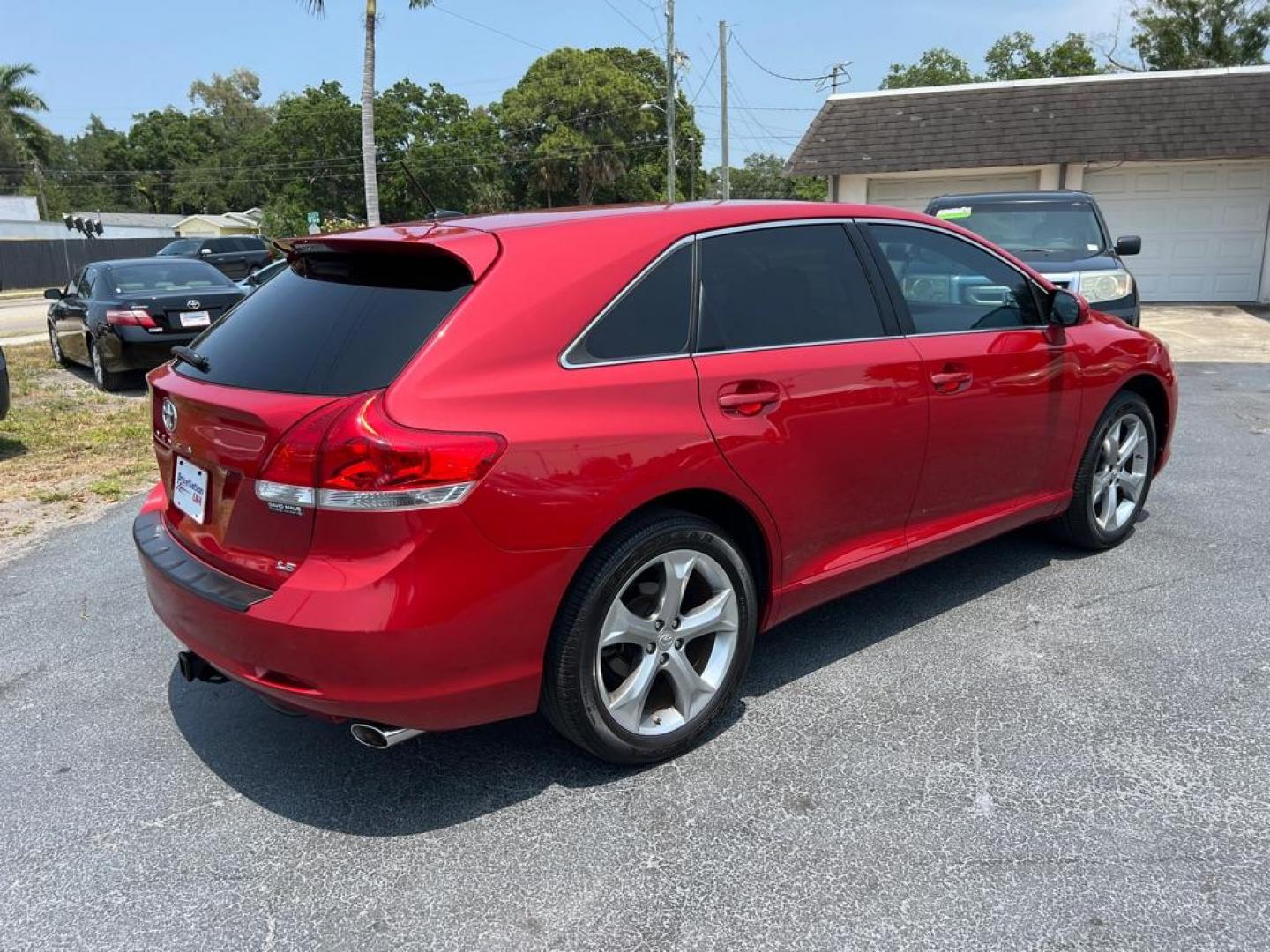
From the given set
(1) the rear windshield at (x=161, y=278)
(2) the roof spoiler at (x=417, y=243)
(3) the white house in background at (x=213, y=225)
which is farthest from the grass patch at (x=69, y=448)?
(3) the white house in background at (x=213, y=225)

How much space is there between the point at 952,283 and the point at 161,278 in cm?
1009

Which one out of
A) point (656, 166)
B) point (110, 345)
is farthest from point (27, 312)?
point (656, 166)

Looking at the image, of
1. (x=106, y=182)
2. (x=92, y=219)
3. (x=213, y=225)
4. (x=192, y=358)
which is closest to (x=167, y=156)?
(x=106, y=182)

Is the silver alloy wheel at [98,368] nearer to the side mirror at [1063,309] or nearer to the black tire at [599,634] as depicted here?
the black tire at [599,634]

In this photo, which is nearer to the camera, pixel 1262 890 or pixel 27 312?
pixel 1262 890

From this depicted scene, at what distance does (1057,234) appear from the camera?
966cm

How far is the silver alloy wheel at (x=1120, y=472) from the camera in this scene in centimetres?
465

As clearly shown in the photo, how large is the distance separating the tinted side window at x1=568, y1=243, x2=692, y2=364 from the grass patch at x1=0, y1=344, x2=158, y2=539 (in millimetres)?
4751

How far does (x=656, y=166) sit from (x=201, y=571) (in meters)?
61.9

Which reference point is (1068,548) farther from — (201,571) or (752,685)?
(201,571)

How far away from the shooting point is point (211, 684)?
3.68m

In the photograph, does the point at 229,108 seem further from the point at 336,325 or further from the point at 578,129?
the point at 336,325

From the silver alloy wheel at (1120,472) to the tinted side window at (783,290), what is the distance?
1794 mm

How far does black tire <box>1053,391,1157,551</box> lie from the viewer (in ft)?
14.8
